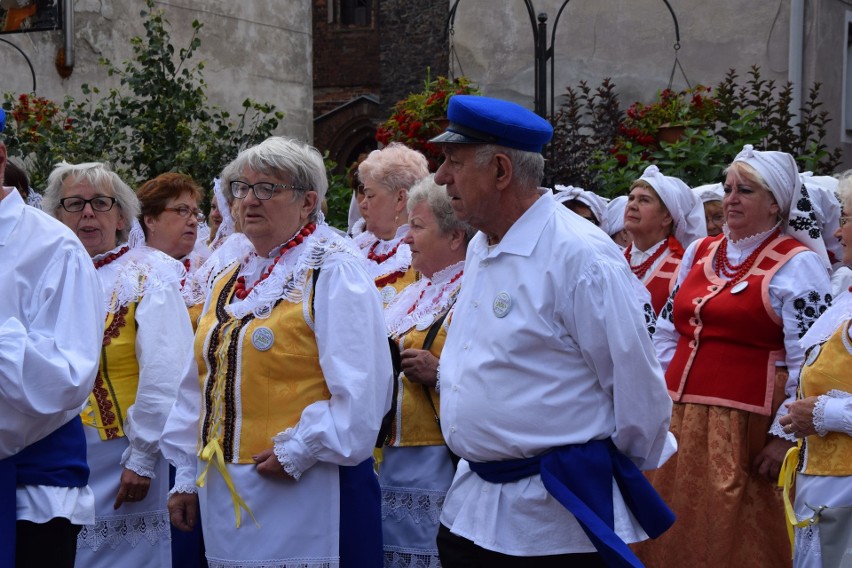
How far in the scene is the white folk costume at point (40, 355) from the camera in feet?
10.5

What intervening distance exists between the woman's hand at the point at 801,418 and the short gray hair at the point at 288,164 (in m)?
1.86

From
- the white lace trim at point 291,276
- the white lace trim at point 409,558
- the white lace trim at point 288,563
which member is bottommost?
the white lace trim at point 409,558

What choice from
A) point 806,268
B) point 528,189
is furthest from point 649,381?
point 806,268

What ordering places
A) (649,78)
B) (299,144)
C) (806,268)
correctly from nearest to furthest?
(299,144)
(806,268)
(649,78)

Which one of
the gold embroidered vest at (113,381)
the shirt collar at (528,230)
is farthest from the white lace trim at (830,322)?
the gold embroidered vest at (113,381)

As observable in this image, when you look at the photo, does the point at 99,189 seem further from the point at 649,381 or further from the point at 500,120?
the point at 649,381

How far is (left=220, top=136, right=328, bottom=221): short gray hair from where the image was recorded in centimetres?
405

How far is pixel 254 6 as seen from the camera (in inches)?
556

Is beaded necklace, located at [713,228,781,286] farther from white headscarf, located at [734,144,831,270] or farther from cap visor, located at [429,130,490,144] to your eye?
cap visor, located at [429,130,490,144]

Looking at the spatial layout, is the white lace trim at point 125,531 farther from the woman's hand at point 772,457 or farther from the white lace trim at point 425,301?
the woman's hand at point 772,457

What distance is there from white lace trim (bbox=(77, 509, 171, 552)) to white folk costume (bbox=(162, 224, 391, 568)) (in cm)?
92

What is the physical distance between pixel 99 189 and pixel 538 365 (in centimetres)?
243

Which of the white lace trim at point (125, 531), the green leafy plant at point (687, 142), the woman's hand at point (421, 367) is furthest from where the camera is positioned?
the green leafy plant at point (687, 142)

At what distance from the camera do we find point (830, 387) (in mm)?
4293
